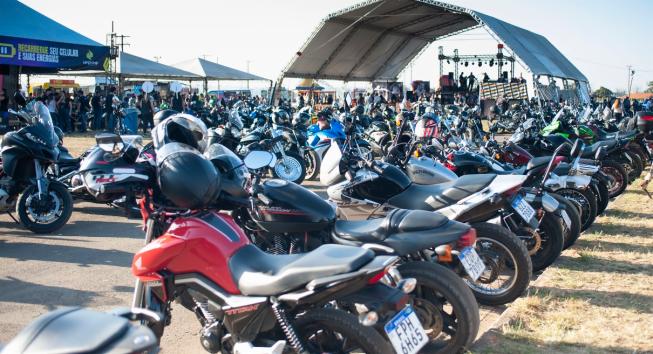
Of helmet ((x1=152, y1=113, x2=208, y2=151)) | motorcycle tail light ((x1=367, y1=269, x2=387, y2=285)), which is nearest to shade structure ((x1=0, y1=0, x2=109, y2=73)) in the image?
helmet ((x1=152, y1=113, x2=208, y2=151))

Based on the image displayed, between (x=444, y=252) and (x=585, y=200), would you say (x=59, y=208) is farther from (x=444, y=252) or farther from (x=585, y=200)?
(x=585, y=200)

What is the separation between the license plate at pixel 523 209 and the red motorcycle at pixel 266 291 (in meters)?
2.04

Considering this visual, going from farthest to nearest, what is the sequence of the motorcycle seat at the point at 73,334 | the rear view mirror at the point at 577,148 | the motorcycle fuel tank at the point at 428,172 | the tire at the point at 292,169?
the tire at the point at 292,169, the rear view mirror at the point at 577,148, the motorcycle fuel tank at the point at 428,172, the motorcycle seat at the point at 73,334

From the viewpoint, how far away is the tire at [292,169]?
388 inches

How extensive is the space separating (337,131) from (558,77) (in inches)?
866

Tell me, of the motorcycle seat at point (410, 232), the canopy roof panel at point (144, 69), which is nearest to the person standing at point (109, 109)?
the canopy roof panel at point (144, 69)

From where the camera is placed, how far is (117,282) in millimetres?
5109

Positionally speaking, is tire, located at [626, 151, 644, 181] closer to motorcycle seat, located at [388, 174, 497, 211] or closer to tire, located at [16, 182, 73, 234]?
motorcycle seat, located at [388, 174, 497, 211]

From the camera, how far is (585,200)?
21.6 feet

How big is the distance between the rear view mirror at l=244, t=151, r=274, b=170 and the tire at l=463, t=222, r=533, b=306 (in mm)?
1538

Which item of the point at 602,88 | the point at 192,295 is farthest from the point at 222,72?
the point at 602,88

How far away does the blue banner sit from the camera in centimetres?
1531

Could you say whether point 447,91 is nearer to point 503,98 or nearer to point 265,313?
point 503,98

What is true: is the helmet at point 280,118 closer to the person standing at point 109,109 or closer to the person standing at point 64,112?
the person standing at point 109,109
